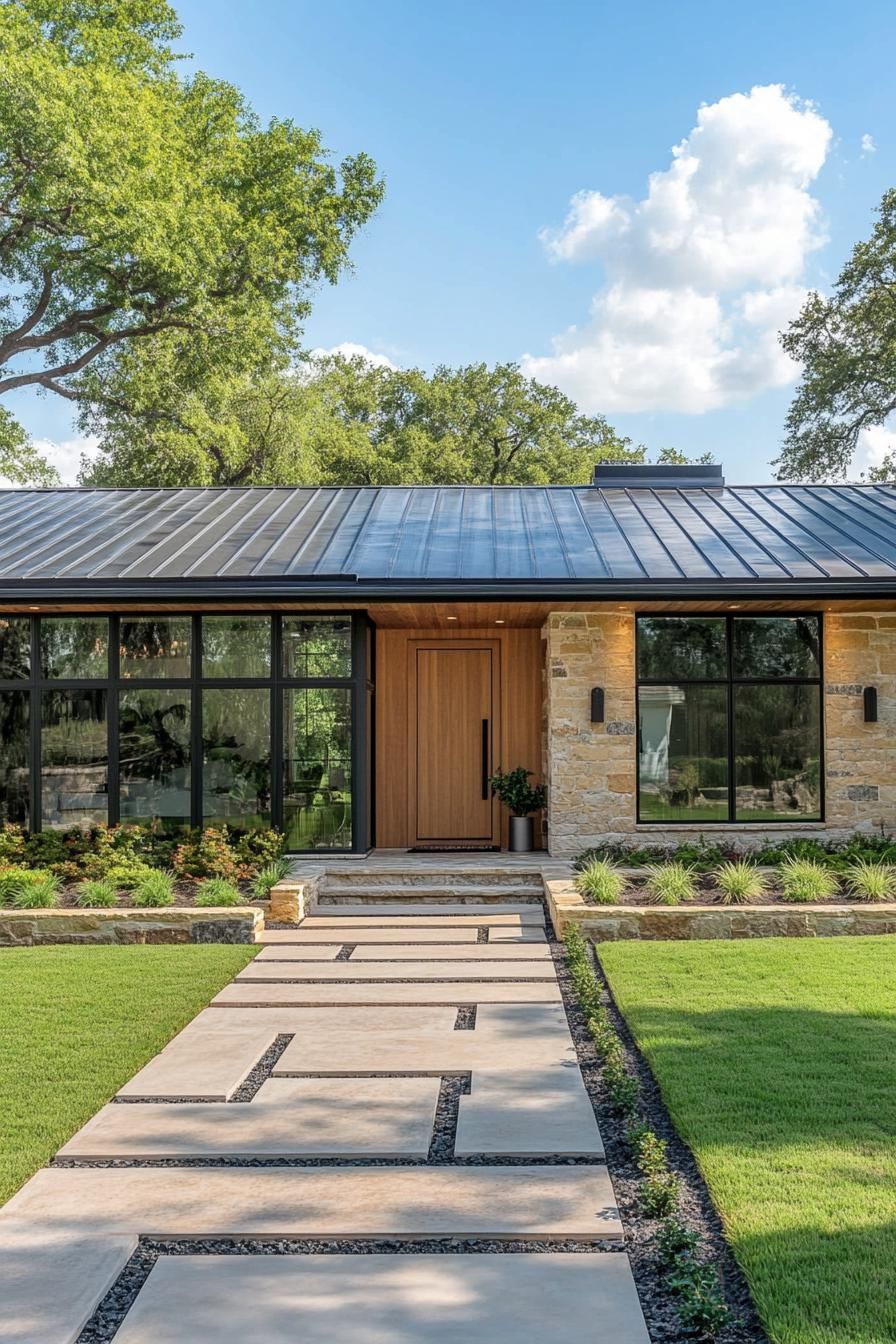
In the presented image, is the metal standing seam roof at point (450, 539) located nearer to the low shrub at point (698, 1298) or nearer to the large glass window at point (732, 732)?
the large glass window at point (732, 732)

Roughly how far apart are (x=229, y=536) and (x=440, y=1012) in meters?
6.81

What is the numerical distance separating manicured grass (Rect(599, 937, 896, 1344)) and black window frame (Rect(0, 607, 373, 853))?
381cm

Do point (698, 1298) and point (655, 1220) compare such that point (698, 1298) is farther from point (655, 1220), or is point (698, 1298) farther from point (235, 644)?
point (235, 644)

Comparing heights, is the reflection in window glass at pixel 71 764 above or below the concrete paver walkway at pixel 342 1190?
above

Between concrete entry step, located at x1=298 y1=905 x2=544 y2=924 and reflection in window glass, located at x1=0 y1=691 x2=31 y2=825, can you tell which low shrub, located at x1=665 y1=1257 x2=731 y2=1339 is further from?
reflection in window glass, located at x1=0 y1=691 x2=31 y2=825

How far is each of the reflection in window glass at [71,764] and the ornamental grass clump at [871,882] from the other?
267 inches

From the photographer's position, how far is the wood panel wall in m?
11.4

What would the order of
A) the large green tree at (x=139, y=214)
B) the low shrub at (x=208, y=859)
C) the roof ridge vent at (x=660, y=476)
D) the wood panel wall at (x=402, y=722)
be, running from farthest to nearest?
1. the large green tree at (x=139, y=214)
2. the roof ridge vent at (x=660, y=476)
3. the wood panel wall at (x=402, y=722)
4. the low shrub at (x=208, y=859)

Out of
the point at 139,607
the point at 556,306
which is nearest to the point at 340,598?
the point at 139,607

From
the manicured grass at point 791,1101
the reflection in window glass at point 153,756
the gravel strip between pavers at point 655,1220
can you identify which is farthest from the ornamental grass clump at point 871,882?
the reflection in window glass at point 153,756

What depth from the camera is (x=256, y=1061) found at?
15.5 ft

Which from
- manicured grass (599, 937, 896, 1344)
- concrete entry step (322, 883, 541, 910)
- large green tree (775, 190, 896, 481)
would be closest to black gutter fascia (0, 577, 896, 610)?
concrete entry step (322, 883, 541, 910)

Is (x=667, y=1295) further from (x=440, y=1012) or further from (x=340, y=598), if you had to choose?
(x=340, y=598)

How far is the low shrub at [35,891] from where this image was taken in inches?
304
